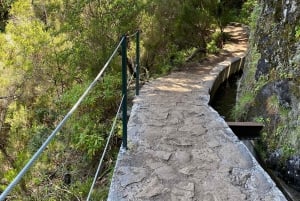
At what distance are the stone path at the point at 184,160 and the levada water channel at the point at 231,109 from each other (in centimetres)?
69

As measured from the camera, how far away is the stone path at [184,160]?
2.55 meters

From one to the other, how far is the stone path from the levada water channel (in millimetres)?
695

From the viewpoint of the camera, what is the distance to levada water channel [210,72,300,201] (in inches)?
137

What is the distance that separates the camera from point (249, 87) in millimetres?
5121

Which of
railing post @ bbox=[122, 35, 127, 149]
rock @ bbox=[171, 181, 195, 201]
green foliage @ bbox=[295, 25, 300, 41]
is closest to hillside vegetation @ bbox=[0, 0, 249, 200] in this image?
railing post @ bbox=[122, 35, 127, 149]

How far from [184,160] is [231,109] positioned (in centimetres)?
310

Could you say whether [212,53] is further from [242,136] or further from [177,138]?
[177,138]

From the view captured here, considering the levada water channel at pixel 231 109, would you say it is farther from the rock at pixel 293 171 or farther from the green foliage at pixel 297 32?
the green foliage at pixel 297 32

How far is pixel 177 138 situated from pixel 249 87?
2092mm

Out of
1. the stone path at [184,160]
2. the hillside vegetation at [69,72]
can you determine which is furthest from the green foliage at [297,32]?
the hillside vegetation at [69,72]

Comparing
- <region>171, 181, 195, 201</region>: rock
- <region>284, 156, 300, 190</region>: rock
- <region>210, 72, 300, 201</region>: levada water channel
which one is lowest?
<region>210, 72, 300, 201</region>: levada water channel

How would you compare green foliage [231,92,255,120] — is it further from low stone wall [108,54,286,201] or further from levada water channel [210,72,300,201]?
low stone wall [108,54,286,201]

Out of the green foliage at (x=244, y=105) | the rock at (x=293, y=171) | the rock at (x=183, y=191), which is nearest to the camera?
the rock at (x=183, y=191)

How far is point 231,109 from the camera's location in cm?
591
